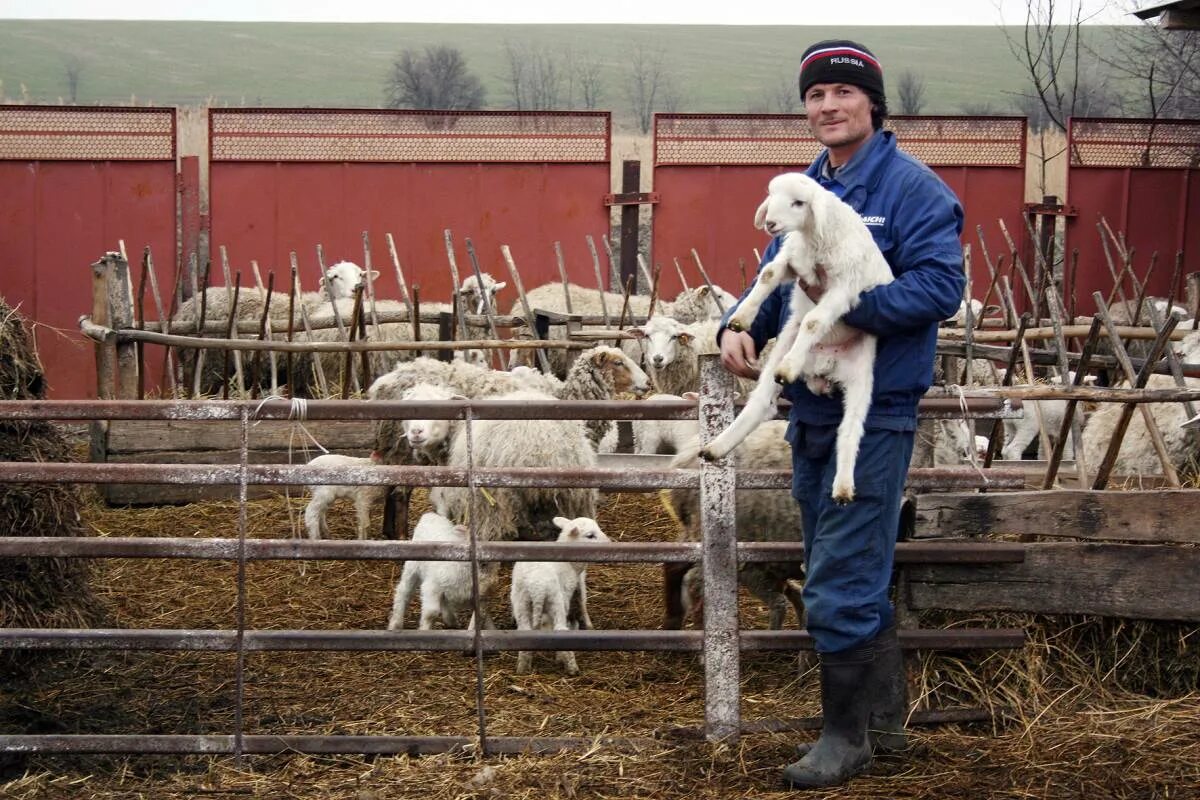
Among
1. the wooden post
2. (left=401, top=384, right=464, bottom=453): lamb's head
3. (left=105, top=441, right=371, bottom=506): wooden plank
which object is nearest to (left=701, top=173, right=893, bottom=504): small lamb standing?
(left=401, top=384, right=464, bottom=453): lamb's head

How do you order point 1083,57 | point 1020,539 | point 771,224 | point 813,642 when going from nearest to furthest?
point 771,224, point 813,642, point 1020,539, point 1083,57

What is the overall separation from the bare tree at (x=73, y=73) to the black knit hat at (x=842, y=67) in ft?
190

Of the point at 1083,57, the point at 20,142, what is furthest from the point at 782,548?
the point at 1083,57

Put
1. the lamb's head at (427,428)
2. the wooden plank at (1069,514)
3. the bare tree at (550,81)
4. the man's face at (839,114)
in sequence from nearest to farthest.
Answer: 1. the man's face at (839,114)
2. the wooden plank at (1069,514)
3. the lamb's head at (427,428)
4. the bare tree at (550,81)

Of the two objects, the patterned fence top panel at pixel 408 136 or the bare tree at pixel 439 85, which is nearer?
the patterned fence top panel at pixel 408 136

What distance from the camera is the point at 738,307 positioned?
378 centimetres

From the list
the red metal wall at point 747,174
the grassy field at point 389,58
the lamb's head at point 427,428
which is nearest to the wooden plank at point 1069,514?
the lamb's head at point 427,428

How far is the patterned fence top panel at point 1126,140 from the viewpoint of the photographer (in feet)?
51.3

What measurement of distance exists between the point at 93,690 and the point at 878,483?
326 centimetres

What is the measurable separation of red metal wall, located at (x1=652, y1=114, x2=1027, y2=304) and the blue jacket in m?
11.3

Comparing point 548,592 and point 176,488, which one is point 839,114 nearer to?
point 548,592

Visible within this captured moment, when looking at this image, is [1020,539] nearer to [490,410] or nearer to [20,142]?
[490,410]

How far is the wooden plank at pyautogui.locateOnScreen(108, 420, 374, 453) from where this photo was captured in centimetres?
913

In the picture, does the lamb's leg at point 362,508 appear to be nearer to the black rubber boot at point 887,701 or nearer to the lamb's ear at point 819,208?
the black rubber boot at point 887,701
